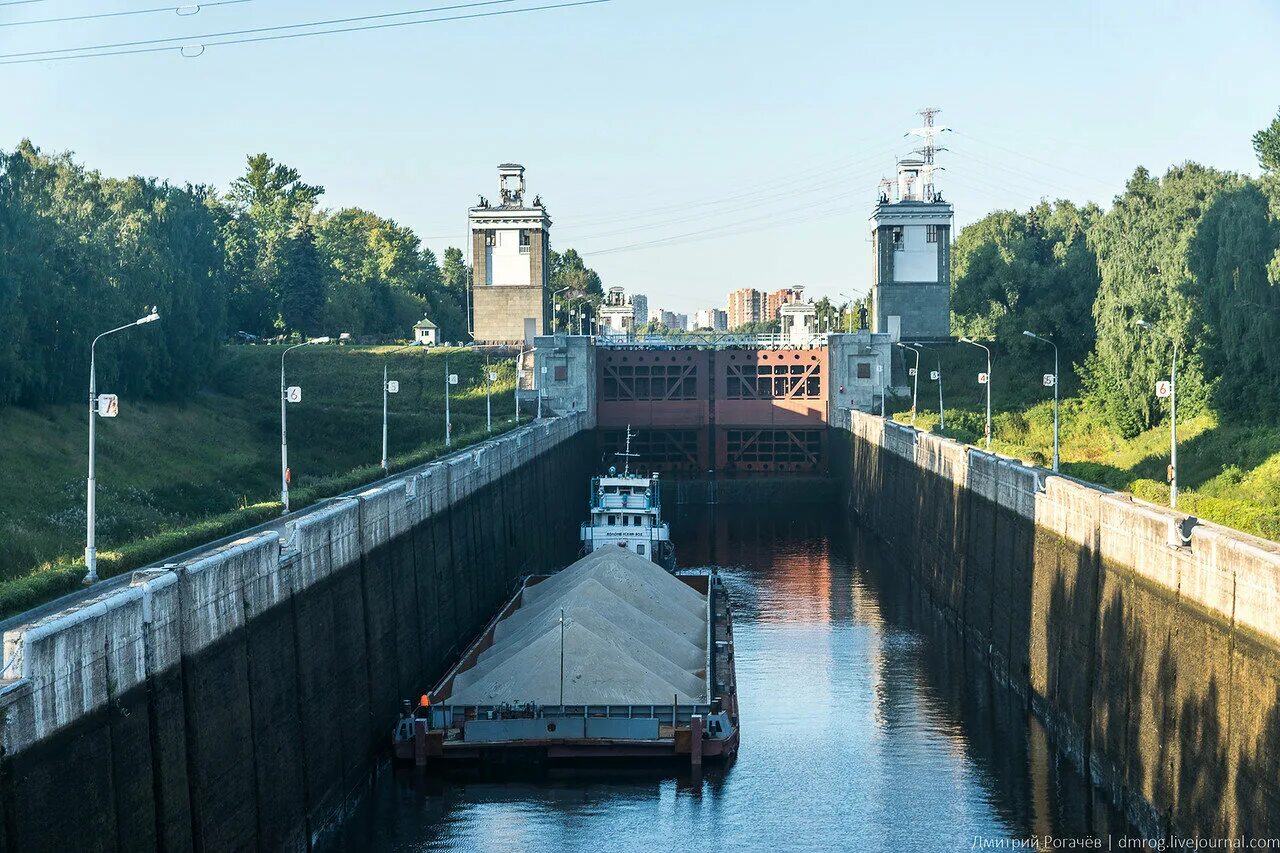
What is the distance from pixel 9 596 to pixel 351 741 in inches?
364

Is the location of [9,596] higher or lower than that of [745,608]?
higher

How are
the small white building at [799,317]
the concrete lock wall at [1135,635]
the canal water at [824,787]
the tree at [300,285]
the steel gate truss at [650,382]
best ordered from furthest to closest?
1. the small white building at [799,317]
2. the tree at [300,285]
3. the steel gate truss at [650,382]
4. the canal water at [824,787]
5. the concrete lock wall at [1135,635]

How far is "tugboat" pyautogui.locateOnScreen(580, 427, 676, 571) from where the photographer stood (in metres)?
54.2

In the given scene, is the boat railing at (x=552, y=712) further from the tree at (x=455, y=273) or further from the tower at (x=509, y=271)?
the tree at (x=455, y=273)

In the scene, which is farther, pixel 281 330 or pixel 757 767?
pixel 281 330

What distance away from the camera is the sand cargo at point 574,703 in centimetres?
3006

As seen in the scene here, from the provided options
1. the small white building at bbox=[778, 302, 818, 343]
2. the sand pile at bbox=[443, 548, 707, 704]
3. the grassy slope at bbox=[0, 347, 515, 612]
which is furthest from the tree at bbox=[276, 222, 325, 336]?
the sand pile at bbox=[443, 548, 707, 704]

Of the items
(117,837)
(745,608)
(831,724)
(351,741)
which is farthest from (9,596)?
(745,608)

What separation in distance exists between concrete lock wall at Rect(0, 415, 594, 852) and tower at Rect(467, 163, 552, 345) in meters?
48.5

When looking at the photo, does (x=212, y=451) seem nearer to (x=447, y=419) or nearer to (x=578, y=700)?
(x=447, y=419)

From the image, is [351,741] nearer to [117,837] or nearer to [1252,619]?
[117,837]

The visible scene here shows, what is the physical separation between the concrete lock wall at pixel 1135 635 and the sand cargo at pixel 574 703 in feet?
25.1

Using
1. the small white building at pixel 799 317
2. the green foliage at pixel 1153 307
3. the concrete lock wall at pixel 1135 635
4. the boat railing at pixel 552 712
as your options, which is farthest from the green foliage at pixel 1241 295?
the small white building at pixel 799 317

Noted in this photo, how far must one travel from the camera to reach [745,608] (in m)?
51.0
